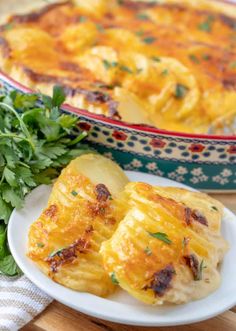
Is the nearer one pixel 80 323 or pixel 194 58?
pixel 80 323

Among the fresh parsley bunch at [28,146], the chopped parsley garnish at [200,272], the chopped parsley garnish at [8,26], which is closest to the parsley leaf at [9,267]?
the fresh parsley bunch at [28,146]

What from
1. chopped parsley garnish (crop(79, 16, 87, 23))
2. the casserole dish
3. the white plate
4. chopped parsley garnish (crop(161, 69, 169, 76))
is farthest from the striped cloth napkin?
A: chopped parsley garnish (crop(79, 16, 87, 23))

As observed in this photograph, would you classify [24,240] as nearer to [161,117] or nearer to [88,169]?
[88,169]

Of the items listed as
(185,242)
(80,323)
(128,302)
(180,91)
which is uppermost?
(185,242)

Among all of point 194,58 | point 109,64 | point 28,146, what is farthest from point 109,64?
point 28,146

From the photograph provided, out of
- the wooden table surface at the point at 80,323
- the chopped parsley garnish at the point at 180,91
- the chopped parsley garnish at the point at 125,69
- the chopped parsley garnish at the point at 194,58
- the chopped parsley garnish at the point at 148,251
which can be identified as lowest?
the wooden table surface at the point at 80,323

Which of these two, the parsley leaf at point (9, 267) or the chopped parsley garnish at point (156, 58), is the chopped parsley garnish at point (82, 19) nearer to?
the chopped parsley garnish at point (156, 58)

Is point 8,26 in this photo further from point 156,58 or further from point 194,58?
point 194,58

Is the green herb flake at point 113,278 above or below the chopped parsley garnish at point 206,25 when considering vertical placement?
below

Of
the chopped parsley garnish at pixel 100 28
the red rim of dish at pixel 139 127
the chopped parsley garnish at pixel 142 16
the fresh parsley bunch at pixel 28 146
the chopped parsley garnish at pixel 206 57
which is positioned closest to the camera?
the fresh parsley bunch at pixel 28 146
